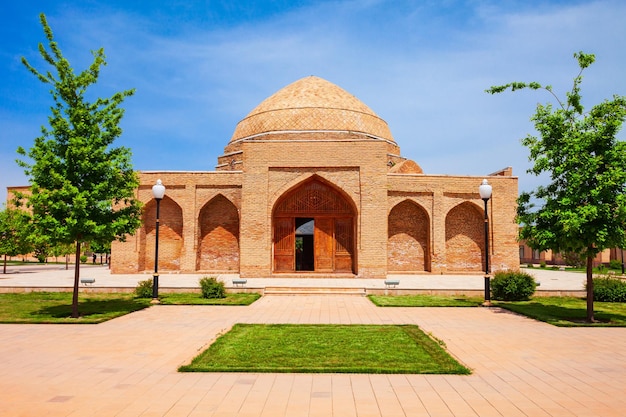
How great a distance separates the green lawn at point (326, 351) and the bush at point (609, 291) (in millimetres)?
7951

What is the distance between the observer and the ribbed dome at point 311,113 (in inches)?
1013

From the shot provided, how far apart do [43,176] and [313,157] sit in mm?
11244

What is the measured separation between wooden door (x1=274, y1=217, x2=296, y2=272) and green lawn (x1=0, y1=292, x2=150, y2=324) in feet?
24.6

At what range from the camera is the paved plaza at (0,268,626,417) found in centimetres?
445

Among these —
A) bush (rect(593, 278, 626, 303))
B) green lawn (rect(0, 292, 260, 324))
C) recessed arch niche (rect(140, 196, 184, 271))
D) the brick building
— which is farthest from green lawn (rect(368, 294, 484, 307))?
recessed arch niche (rect(140, 196, 184, 271))

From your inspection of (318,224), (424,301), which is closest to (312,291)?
(424,301)

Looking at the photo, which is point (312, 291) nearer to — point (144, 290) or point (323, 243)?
point (144, 290)

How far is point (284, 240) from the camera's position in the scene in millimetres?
19953

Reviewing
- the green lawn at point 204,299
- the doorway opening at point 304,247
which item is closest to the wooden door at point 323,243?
the doorway opening at point 304,247

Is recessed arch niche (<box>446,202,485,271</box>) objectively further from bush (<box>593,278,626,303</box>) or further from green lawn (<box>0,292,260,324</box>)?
green lawn (<box>0,292,260,324</box>)

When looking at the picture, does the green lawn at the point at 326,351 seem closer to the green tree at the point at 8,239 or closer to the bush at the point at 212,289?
the bush at the point at 212,289

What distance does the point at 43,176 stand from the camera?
9719 mm

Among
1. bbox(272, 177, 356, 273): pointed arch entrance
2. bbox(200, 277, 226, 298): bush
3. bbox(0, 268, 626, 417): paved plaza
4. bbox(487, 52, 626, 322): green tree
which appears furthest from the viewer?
bbox(272, 177, 356, 273): pointed arch entrance

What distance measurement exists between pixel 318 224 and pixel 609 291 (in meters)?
11.0
